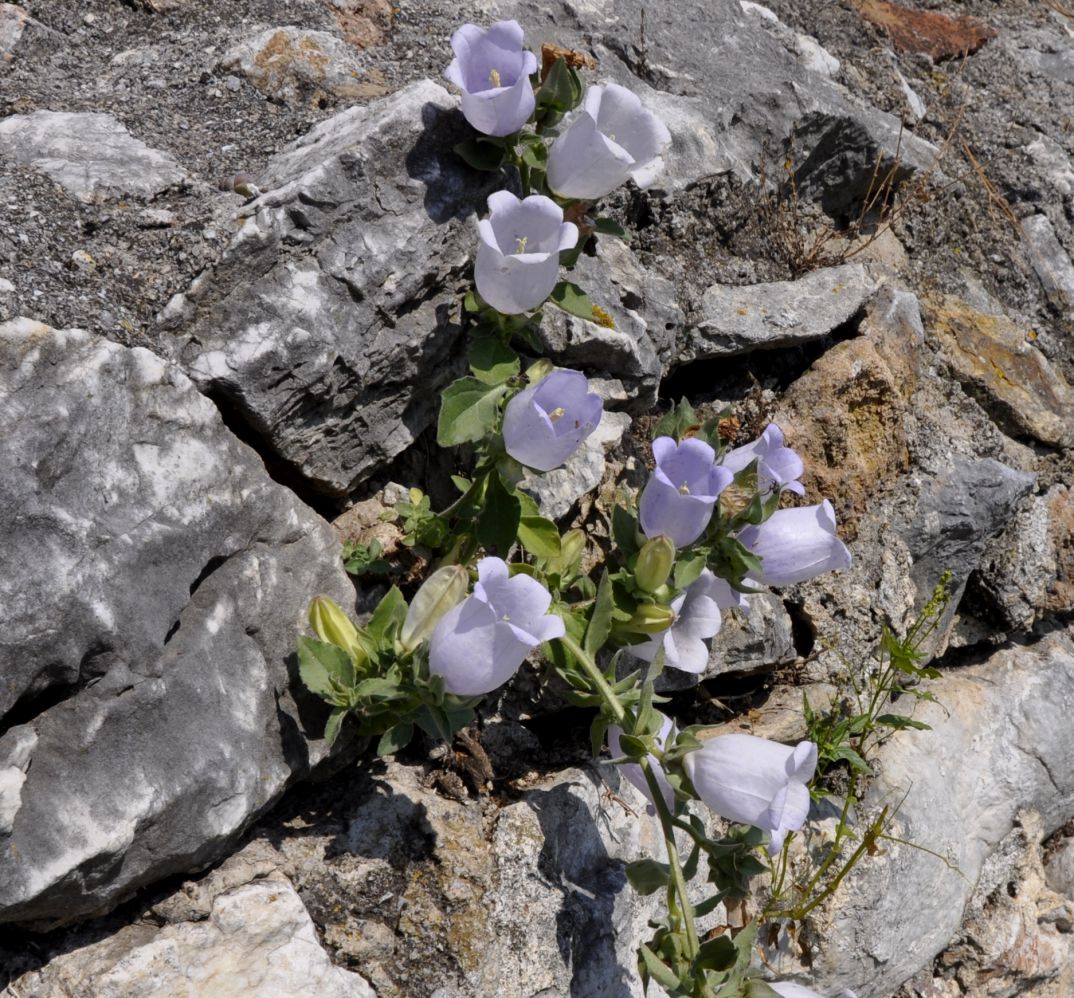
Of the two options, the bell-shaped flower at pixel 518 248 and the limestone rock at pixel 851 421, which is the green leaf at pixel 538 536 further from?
the limestone rock at pixel 851 421

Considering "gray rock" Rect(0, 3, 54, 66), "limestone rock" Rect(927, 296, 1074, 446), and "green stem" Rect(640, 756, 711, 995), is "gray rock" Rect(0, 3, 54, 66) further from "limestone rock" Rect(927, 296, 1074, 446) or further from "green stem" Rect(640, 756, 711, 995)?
"limestone rock" Rect(927, 296, 1074, 446)

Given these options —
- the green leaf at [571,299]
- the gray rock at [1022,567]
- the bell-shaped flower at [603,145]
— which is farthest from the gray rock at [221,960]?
the gray rock at [1022,567]

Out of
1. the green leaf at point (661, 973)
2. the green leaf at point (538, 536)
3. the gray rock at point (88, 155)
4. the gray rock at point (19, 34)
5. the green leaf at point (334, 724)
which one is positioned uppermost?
the gray rock at point (88, 155)

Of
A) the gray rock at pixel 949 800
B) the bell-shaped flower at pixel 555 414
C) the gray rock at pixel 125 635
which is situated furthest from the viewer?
the gray rock at pixel 949 800

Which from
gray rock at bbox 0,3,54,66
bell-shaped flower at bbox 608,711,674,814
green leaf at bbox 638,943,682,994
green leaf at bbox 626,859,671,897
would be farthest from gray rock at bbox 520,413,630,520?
gray rock at bbox 0,3,54,66

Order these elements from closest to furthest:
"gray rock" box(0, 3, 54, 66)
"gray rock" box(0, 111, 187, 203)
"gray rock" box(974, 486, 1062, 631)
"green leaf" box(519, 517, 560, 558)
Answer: "gray rock" box(0, 111, 187, 203), "green leaf" box(519, 517, 560, 558), "gray rock" box(0, 3, 54, 66), "gray rock" box(974, 486, 1062, 631)

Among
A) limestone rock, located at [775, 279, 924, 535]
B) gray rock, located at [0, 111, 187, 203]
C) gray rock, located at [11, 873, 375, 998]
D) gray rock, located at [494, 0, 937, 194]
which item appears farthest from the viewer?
gray rock, located at [494, 0, 937, 194]
